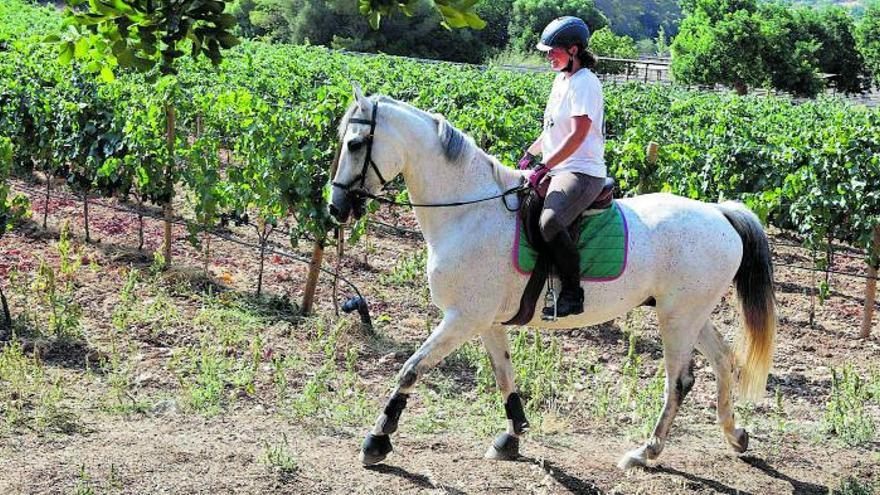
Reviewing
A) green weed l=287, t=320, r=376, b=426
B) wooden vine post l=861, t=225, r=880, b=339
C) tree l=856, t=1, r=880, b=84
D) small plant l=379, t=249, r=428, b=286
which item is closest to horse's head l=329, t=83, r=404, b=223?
green weed l=287, t=320, r=376, b=426

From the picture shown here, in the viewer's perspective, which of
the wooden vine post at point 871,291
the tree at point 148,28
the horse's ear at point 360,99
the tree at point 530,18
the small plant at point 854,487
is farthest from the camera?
the tree at point 530,18

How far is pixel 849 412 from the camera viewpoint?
27.4 ft

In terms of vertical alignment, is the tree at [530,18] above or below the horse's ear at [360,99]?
above

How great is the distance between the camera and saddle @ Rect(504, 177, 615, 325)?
675cm

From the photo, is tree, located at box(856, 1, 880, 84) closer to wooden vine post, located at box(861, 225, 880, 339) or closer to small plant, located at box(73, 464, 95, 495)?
wooden vine post, located at box(861, 225, 880, 339)

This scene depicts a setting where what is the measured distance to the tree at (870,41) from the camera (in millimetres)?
62281

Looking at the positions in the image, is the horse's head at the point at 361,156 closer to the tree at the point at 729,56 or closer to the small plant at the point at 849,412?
the small plant at the point at 849,412

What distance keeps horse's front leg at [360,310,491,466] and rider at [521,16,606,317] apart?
55 cm

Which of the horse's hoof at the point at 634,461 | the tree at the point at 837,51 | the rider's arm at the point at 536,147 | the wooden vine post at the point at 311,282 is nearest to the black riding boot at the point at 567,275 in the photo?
the rider's arm at the point at 536,147

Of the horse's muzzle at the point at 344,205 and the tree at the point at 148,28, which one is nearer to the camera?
the tree at the point at 148,28

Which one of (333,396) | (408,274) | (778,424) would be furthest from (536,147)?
(408,274)

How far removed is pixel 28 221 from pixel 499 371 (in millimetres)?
8353

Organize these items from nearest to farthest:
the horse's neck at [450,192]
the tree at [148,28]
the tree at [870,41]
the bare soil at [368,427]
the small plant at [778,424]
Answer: the tree at [148,28], the bare soil at [368,427], the horse's neck at [450,192], the small plant at [778,424], the tree at [870,41]

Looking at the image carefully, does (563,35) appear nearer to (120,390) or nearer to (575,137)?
(575,137)
